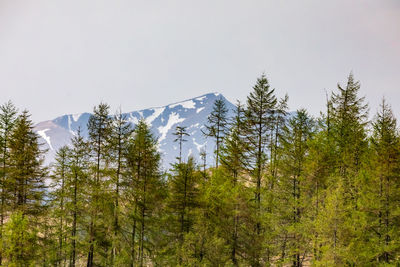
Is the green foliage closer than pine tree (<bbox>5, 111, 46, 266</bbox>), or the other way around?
the green foliage

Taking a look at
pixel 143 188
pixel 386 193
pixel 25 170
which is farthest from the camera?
pixel 25 170

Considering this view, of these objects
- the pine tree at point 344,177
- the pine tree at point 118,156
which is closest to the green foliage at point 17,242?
the pine tree at point 118,156

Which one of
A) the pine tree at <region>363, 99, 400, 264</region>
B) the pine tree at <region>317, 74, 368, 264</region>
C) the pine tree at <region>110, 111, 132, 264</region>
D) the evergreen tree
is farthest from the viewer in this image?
the pine tree at <region>110, 111, 132, 264</region>

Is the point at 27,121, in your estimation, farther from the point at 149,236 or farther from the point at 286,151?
the point at 286,151

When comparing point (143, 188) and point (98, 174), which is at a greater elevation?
point (98, 174)

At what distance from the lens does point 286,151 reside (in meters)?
21.0

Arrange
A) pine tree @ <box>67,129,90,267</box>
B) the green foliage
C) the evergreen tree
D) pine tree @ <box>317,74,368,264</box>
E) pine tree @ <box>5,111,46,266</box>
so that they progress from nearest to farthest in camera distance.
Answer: pine tree @ <box>317,74,368,264</box>
the green foliage
the evergreen tree
pine tree @ <box>5,111,46,266</box>
pine tree @ <box>67,129,90,267</box>

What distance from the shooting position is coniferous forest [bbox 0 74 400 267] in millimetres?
16594

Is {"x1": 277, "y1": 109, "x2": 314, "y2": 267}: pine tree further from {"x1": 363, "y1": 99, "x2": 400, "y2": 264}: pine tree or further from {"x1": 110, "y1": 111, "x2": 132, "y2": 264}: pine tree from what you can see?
{"x1": 110, "y1": 111, "x2": 132, "y2": 264}: pine tree

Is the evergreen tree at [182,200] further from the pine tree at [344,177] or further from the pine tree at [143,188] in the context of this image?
the pine tree at [344,177]

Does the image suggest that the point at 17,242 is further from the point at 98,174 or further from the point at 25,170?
the point at 98,174

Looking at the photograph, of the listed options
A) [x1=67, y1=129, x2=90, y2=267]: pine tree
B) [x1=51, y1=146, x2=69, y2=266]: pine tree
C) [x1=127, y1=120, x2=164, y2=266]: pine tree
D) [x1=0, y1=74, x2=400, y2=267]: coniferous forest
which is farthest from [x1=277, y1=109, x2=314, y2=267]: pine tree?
[x1=51, y1=146, x2=69, y2=266]: pine tree

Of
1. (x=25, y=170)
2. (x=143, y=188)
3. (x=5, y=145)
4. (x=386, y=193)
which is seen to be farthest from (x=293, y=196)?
(x=5, y=145)

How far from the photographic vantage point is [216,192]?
61.1ft
